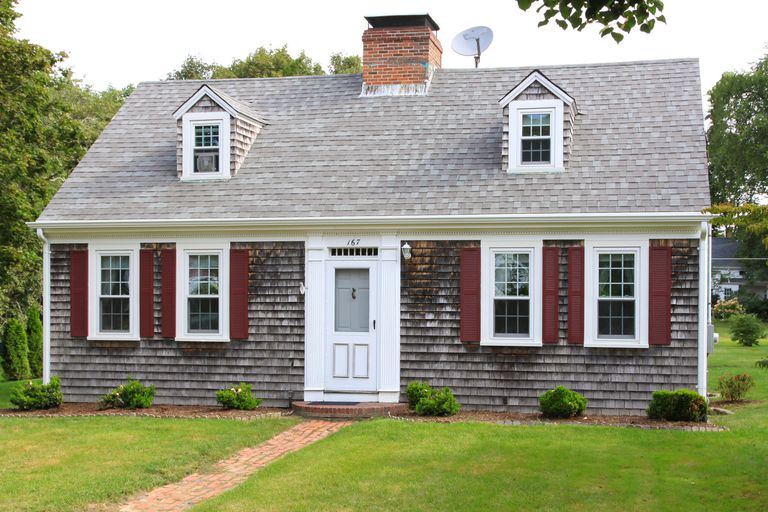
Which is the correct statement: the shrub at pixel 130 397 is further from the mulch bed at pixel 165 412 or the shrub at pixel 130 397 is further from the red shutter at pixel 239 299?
the red shutter at pixel 239 299

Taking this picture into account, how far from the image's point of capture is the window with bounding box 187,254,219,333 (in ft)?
48.8

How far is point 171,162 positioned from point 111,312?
293 centimetres

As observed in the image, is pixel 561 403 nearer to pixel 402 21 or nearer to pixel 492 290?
pixel 492 290

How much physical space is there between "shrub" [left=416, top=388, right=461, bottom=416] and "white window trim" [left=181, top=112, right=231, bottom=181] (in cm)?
531

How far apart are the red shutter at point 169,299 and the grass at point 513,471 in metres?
4.09

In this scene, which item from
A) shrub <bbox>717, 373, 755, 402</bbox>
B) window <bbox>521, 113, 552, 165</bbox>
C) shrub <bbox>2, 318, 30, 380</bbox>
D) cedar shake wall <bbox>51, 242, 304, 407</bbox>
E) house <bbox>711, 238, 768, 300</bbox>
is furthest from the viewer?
house <bbox>711, 238, 768, 300</bbox>

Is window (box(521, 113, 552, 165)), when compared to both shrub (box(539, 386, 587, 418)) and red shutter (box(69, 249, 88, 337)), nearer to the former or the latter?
shrub (box(539, 386, 587, 418))

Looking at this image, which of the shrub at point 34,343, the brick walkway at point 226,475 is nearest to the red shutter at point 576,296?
the brick walkway at point 226,475

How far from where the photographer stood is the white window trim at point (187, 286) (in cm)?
1473

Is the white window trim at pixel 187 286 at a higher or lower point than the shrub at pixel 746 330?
higher

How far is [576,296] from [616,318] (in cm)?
67

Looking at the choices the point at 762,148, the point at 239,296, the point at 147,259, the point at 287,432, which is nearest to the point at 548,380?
the point at 287,432

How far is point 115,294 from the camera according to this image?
49.9 feet

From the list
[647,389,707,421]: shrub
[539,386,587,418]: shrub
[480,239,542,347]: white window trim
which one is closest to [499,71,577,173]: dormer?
[480,239,542,347]: white window trim
